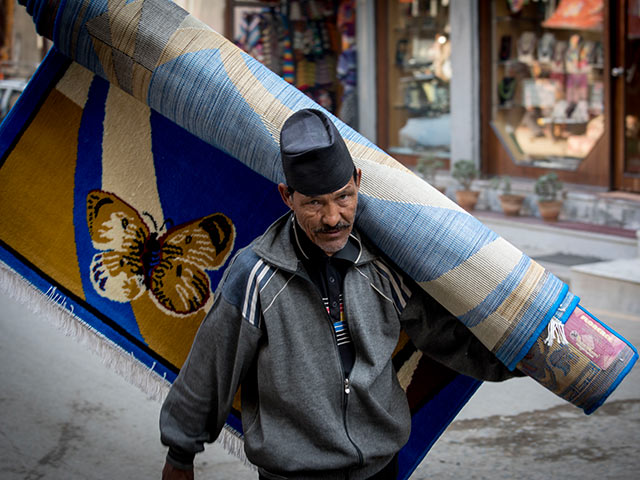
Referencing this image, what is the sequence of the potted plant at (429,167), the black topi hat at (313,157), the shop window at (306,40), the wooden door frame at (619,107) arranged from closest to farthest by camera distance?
1. the black topi hat at (313,157)
2. the wooden door frame at (619,107)
3. the potted plant at (429,167)
4. the shop window at (306,40)

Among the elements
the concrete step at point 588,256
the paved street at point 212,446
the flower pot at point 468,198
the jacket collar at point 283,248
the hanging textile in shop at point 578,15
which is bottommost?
the paved street at point 212,446

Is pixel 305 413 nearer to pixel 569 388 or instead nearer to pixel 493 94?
pixel 569 388

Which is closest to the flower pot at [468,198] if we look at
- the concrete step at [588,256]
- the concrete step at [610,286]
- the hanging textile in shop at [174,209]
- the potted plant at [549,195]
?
the concrete step at [588,256]

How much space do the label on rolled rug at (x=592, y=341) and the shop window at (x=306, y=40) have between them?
31.2 ft

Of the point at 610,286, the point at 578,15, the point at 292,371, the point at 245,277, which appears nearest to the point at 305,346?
the point at 292,371

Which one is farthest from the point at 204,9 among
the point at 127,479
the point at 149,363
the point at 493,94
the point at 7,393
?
the point at 149,363

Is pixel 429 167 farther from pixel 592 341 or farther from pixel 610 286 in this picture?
pixel 592 341

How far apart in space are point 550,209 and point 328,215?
256 inches

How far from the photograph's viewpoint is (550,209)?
7906 millimetres

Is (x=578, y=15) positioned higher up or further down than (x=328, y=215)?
higher up

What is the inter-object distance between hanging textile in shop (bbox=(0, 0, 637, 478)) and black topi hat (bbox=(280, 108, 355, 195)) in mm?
178

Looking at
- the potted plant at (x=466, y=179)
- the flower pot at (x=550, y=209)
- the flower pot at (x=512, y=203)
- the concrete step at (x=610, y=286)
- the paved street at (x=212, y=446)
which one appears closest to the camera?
the paved street at (x=212, y=446)

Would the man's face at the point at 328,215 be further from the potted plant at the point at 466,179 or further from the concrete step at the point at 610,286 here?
the potted plant at the point at 466,179

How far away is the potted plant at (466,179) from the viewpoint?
29.2ft
